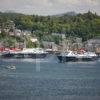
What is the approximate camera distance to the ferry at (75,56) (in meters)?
33.3

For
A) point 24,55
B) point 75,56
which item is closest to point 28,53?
point 24,55

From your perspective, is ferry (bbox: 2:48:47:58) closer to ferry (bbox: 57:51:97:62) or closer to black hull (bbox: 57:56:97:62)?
ferry (bbox: 57:51:97:62)

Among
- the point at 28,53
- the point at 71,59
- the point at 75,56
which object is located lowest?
the point at 71,59

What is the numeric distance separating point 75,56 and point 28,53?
3.38 meters

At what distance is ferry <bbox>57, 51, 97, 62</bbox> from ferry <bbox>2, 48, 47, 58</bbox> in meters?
1.67

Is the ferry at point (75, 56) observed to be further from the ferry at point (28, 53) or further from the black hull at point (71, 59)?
the ferry at point (28, 53)

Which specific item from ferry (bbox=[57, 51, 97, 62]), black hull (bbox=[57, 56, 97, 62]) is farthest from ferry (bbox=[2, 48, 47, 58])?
black hull (bbox=[57, 56, 97, 62])

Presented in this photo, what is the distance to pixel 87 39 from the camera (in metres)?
37.2

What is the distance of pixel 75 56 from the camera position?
33.7 meters

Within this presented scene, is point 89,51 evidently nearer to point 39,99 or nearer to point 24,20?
point 24,20

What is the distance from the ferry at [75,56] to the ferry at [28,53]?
167cm

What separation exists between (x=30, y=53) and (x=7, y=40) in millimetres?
3139

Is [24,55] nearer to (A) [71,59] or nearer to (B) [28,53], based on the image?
(B) [28,53]

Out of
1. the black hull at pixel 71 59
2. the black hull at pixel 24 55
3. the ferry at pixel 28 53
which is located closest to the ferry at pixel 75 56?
the black hull at pixel 71 59
